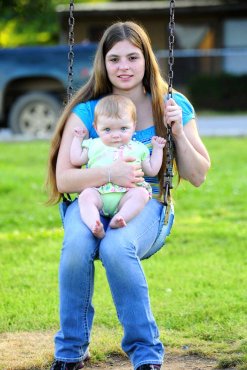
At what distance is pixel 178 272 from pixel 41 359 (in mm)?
2119

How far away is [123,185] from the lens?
4383 mm

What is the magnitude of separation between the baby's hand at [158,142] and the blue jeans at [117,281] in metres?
0.36

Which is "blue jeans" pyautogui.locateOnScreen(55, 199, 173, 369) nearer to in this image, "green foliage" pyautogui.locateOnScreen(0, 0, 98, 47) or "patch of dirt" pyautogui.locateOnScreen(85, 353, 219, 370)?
"patch of dirt" pyautogui.locateOnScreen(85, 353, 219, 370)

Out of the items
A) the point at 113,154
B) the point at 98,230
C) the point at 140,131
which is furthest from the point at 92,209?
the point at 140,131

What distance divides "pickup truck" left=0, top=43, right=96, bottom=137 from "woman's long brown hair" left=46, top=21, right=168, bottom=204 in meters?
10.4

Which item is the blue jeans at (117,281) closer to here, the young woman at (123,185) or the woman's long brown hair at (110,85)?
the young woman at (123,185)

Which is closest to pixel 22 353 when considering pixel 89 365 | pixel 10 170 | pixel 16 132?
pixel 89 365

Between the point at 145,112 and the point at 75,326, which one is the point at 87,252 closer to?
the point at 75,326

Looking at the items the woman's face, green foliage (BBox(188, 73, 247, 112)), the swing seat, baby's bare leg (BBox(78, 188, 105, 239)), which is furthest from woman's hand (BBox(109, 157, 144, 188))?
green foliage (BBox(188, 73, 247, 112))

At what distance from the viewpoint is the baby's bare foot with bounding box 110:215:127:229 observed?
13.9 ft

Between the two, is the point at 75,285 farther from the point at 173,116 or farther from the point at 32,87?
the point at 32,87

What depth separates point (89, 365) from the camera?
15.7 ft

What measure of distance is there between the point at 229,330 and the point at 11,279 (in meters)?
1.87

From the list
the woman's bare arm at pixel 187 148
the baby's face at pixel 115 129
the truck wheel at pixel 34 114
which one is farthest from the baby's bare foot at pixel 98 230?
the truck wheel at pixel 34 114
